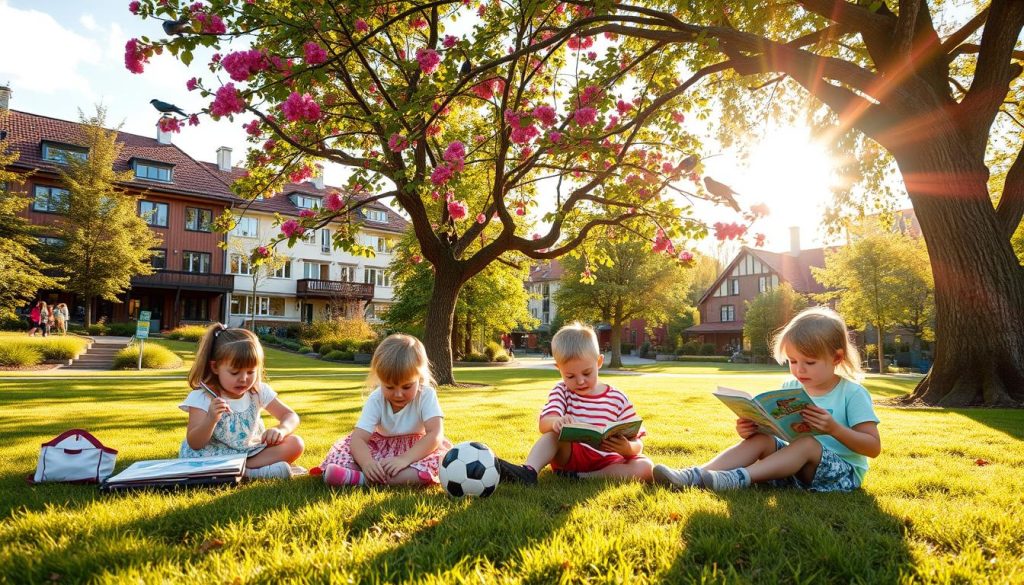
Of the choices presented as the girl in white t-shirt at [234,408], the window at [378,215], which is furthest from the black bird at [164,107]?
the window at [378,215]

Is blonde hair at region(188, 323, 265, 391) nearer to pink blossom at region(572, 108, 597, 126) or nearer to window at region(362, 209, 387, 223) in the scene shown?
pink blossom at region(572, 108, 597, 126)

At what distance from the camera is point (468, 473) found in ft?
11.6

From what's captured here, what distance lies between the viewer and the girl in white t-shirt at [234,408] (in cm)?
411

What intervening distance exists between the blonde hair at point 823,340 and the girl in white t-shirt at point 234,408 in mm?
3467

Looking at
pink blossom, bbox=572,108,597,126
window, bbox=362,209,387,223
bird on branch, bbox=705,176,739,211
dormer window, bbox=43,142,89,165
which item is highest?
dormer window, bbox=43,142,89,165

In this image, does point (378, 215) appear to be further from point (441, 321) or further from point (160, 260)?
point (441, 321)

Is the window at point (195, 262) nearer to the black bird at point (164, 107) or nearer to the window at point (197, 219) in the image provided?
the window at point (197, 219)

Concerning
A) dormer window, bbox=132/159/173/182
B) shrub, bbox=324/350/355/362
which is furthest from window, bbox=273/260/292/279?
shrub, bbox=324/350/355/362

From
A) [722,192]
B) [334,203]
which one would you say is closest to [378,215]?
[334,203]

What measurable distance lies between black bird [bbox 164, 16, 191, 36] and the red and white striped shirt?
546 centimetres

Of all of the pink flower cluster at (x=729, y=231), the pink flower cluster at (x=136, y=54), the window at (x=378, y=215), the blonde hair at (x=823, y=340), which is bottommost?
the blonde hair at (x=823, y=340)

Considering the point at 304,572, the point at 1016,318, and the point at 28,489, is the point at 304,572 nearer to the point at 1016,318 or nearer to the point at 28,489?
the point at 28,489

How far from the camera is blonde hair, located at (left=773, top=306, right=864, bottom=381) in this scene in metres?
3.76

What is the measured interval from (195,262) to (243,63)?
129ft
